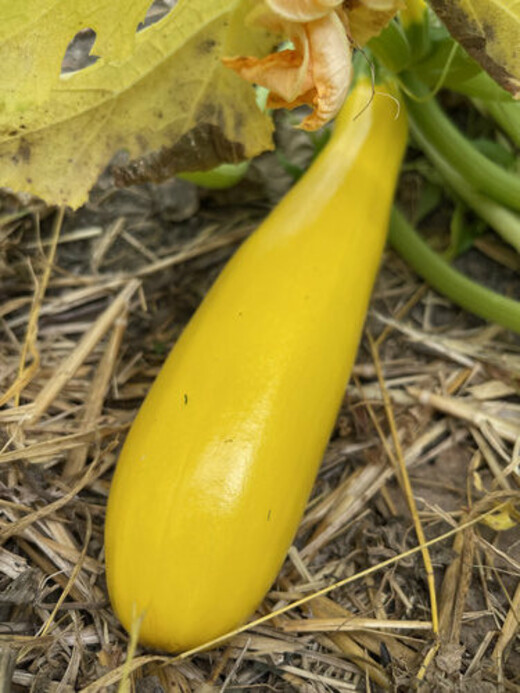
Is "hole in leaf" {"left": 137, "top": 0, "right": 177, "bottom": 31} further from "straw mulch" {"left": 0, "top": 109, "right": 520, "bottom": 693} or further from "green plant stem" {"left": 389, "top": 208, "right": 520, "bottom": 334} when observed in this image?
"green plant stem" {"left": 389, "top": 208, "right": 520, "bottom": 334}

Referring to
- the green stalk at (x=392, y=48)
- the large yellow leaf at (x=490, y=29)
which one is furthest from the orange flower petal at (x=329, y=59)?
the green stalk at (x=392, y=48)

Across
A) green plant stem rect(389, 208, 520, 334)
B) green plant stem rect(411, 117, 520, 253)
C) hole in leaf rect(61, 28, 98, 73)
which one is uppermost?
hole in leaf rect(61, 28, 98, 73)

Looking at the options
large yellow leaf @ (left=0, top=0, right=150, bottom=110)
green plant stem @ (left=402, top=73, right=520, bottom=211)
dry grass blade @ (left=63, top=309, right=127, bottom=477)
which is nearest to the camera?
large yellow leaf @ (left=0, top=0, right=150, bottom=110)

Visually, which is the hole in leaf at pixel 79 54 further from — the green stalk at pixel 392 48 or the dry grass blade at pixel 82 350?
the green stalk at pixel 392 48

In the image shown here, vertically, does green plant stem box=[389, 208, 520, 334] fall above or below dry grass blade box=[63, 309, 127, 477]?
below

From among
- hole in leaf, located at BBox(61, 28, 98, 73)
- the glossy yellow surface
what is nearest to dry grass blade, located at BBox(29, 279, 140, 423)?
the glossy yellow surface

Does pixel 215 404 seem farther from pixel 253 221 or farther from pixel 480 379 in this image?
pixel 253 221

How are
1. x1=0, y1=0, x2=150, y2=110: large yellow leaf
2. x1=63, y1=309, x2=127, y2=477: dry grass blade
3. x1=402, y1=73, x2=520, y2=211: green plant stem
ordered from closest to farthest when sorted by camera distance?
1. x1=0, y1=0, x2=150, y2=110: large yellow leaf
2. x1=63, y1=309, x2=127, y2=477: dry grass blade
3. x1=402, y1=73, x2=520, y2=211: green plant stem
